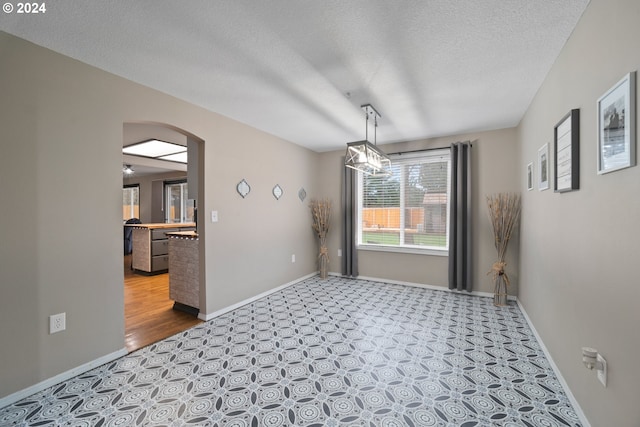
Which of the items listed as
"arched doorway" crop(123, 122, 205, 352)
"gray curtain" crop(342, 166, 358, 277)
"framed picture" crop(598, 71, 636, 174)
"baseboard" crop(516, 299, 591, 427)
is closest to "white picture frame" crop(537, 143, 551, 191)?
"framed picture" crop(598, 71, 636, 174)

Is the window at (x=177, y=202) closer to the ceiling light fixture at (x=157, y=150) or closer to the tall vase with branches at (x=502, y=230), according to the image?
the ceiling light fixture at (x=157, y=150)

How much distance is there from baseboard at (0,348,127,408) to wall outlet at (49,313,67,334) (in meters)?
0.34

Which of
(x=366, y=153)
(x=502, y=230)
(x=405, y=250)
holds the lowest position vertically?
(x=405, y=250)

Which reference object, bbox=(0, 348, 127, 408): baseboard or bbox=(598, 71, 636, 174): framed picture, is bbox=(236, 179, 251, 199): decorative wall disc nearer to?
bbox=(0, 348, 127, 408): baseboard

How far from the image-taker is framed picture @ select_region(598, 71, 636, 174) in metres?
1.10

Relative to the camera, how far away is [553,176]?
2105mm

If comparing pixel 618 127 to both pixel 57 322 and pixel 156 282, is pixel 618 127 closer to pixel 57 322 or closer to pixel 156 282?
pixel 57 322

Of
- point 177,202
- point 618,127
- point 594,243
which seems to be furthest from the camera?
point 177,202

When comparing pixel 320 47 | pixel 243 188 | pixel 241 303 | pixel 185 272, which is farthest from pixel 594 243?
pixel 185 272

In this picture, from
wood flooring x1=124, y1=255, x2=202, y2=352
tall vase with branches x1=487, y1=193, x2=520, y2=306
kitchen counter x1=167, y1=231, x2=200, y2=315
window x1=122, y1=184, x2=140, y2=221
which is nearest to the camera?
wood flooring x1=124, y1=255, x2=202, y2=352

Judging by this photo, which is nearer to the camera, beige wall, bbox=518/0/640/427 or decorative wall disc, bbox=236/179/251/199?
beige wall, bbox=518/0/640/427

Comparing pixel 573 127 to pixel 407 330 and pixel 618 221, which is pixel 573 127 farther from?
pixel 407 330

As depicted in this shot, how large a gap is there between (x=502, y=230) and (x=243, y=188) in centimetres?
354

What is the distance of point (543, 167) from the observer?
239 cm
